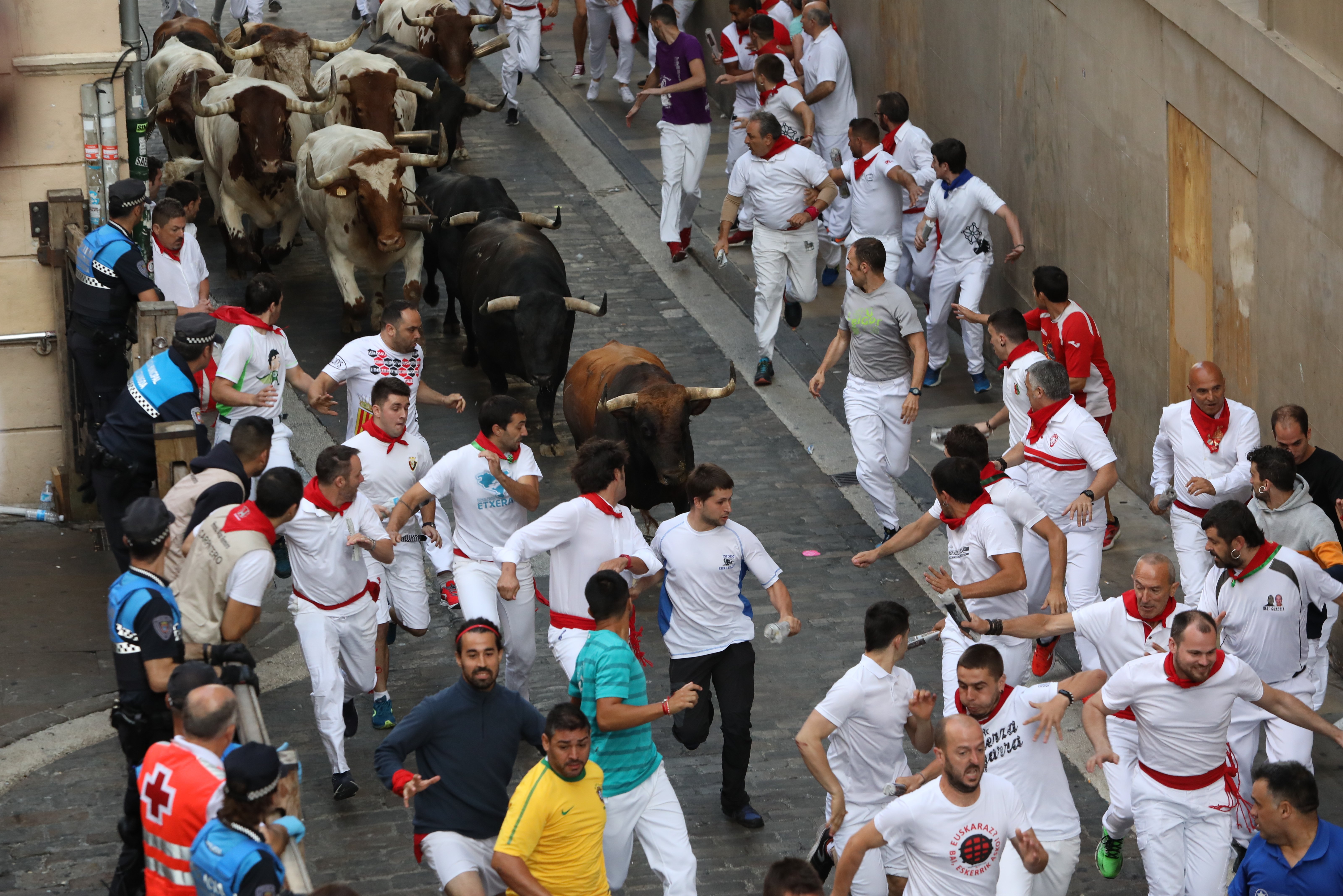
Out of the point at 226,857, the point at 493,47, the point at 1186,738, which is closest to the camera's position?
the point at 226,857

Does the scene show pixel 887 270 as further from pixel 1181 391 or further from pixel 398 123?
pixel 398 123

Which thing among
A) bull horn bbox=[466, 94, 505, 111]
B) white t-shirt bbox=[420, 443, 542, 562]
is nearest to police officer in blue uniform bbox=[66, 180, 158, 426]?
white t-shirt bbox=[420, 443, 542, 562]

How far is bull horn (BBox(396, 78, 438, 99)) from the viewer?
59.0 feet

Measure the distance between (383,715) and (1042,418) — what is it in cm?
428

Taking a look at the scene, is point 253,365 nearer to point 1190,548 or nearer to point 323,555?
point 323,555

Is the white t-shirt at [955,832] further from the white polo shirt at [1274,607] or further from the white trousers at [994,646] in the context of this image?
the white polo shirt at [1274,607]

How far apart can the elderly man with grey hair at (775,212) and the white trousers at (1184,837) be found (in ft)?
24.6

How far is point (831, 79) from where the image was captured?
17266mm

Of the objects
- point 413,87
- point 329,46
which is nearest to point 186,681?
point 413,87

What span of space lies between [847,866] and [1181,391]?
6.62 metres

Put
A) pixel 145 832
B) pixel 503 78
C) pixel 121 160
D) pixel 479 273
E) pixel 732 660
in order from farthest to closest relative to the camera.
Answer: pixel 503 78 < pixel 479 273 < pixel 121 160 < pixel 732 660 < pixel 145 832

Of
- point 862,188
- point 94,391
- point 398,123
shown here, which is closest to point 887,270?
point 862,188

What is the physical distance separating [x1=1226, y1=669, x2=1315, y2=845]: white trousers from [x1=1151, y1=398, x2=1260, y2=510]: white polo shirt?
1.58 m

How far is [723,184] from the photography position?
19562 mm
